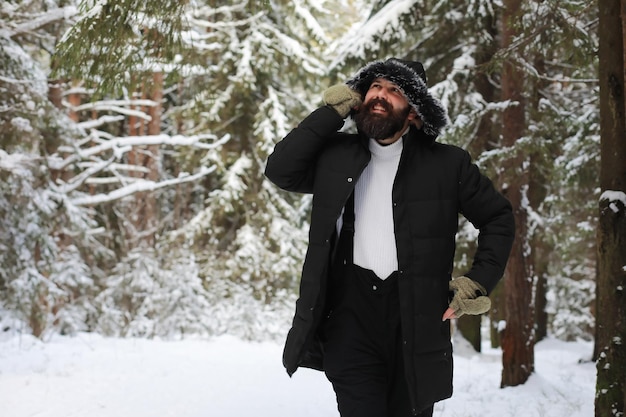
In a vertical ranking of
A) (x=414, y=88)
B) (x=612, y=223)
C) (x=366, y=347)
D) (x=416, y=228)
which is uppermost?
(x=414, y=88)

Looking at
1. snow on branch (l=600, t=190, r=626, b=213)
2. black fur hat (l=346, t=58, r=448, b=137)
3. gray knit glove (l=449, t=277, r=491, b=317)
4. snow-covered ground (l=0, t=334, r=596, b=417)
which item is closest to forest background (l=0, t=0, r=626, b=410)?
snow on branch (l=600, t=190, r=626, b=213)

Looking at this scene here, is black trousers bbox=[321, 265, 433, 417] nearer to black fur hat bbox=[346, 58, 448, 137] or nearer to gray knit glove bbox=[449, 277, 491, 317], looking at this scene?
gray knit glove bbox=[449, 277, 491, 317]

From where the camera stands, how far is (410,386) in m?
3.43

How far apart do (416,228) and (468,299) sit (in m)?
0.45

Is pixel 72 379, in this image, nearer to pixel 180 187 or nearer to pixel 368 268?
pixel 368 268

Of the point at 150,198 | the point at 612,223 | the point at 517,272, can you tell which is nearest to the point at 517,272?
the point at 517,272

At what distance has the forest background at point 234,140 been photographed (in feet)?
23.8

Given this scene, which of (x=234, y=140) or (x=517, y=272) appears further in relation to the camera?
(x=234, y=140)

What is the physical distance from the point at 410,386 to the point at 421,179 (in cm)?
110

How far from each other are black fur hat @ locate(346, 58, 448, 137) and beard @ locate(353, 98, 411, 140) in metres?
0.11

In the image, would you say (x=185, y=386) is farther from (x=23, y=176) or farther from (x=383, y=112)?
(x=383, y=112)

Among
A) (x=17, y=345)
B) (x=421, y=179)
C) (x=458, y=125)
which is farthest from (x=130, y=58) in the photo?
(x=17, y=345)

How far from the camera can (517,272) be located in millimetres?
10148

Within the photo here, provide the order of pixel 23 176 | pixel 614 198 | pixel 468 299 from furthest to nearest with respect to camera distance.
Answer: pixel 23 176, pixel 614 198, pixel 468 299
